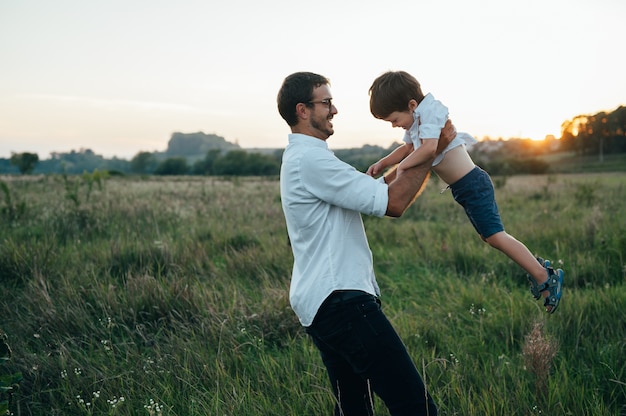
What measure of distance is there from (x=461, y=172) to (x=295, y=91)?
1.44 metres

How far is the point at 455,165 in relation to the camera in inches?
123

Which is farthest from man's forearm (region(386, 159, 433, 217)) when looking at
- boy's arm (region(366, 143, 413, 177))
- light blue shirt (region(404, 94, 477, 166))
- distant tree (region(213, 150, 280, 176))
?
distant tree (region(213, 150, 280, 176))

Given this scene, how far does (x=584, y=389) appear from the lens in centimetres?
301

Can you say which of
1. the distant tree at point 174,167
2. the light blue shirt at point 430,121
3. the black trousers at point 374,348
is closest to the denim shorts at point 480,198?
the light blue shirt at point 430,121

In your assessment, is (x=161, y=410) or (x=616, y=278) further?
(x=616, y=278)

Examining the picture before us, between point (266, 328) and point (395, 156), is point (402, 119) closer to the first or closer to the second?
point (395, 156)

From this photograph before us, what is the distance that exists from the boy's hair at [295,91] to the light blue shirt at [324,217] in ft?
0.42

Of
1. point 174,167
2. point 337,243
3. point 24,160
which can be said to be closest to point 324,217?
point 337,243

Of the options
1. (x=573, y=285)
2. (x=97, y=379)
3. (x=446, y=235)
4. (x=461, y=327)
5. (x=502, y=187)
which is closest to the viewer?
(x=97, y=379)

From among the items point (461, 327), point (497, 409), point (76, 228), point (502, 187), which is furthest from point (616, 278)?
point (502, 187)

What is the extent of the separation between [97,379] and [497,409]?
2.73 meters

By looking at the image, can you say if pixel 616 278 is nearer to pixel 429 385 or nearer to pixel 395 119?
pixel 429 385

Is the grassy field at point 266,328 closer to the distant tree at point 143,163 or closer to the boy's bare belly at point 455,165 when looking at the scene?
the boy's bare belly at point 455,165

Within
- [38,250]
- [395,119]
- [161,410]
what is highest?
[395,119]
